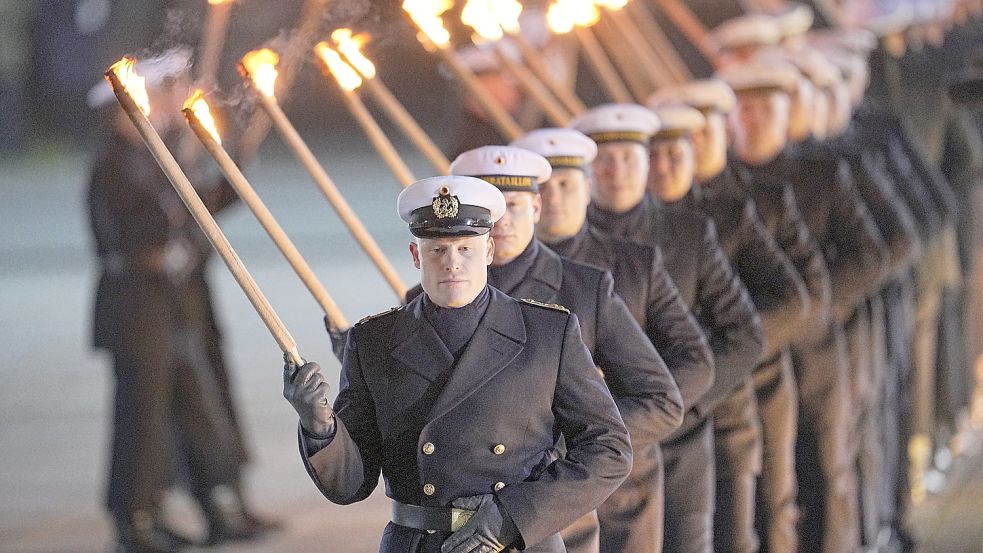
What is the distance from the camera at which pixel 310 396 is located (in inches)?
143

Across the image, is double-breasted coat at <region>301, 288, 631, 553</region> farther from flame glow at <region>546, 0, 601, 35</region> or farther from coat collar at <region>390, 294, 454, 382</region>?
flame glow at <region>546, 0, 601, 35</region>

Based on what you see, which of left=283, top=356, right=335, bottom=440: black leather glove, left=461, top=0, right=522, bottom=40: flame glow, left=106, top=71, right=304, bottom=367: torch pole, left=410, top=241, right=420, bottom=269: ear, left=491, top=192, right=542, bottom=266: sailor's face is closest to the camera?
left=283, top=356, right=335, bottom=440: black leather glove

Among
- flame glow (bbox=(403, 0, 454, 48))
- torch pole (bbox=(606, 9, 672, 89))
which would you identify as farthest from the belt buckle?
torch pole (bbox=(606, 9, 672, 89))

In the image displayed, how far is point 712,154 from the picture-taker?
6855 mm

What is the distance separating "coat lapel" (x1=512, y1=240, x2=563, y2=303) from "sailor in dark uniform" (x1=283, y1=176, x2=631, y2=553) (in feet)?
1.92

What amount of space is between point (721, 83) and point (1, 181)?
137 inches

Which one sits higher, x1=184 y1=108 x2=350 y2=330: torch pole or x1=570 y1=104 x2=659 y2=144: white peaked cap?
x1=184 y1=108 x2=350 y2=330: torch pole

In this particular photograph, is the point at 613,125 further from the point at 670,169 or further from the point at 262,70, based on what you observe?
the point at 262,70

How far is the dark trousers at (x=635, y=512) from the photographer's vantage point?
510 centimetres

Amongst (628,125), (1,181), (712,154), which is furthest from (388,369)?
(1,181)

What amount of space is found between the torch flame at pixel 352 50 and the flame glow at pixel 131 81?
1.26m

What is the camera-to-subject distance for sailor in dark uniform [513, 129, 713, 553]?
509 centimetres

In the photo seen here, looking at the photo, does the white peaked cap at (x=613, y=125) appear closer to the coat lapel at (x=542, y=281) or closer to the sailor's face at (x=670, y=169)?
the sailor's face at (x=670, y=169)

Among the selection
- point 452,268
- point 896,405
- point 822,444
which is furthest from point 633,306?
point 896,405
